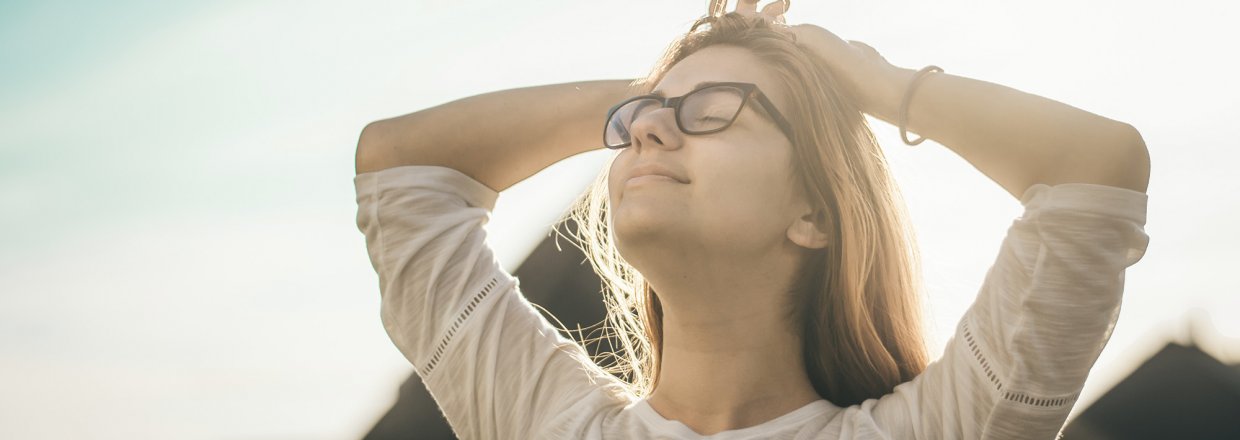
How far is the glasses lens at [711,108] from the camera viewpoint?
225 centimetres

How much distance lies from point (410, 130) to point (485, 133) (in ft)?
0.59

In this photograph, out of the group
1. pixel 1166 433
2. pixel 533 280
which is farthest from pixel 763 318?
pixel 1166 433

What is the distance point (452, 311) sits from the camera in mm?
2367

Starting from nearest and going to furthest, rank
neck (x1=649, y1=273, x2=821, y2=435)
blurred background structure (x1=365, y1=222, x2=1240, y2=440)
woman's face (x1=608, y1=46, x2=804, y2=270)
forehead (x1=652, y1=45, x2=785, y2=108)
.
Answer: woman's face (x1=608, y1=46, x2=804, y2=270), neck (x1=649, y1=273, x2=821, y2=435), forehead (x1=652, y1=45, x2=785, y2=108), blurred background structure (x1=365, y1=222, x2=1240, y2=440)

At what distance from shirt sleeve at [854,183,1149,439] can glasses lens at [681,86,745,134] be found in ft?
2.20

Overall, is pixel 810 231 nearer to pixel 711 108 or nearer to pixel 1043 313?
pixel 711 108

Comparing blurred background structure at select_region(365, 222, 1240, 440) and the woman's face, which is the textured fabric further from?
blurred background structure at select_region(365, 222, 1240, 440)

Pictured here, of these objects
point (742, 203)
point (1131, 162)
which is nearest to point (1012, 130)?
point (1131, 162)

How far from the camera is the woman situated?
219cm

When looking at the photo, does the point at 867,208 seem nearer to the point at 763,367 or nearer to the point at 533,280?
the point at 763,367

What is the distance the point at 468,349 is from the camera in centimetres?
236

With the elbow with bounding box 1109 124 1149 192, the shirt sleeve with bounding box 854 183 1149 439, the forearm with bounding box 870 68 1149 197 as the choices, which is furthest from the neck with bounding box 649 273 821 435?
the elbow with bounding box 1109 124 1149 192

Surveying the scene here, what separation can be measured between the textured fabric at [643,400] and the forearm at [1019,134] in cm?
4

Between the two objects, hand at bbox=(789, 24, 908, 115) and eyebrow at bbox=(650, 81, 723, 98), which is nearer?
hand at bbox=(789, 24, 908, 115)
